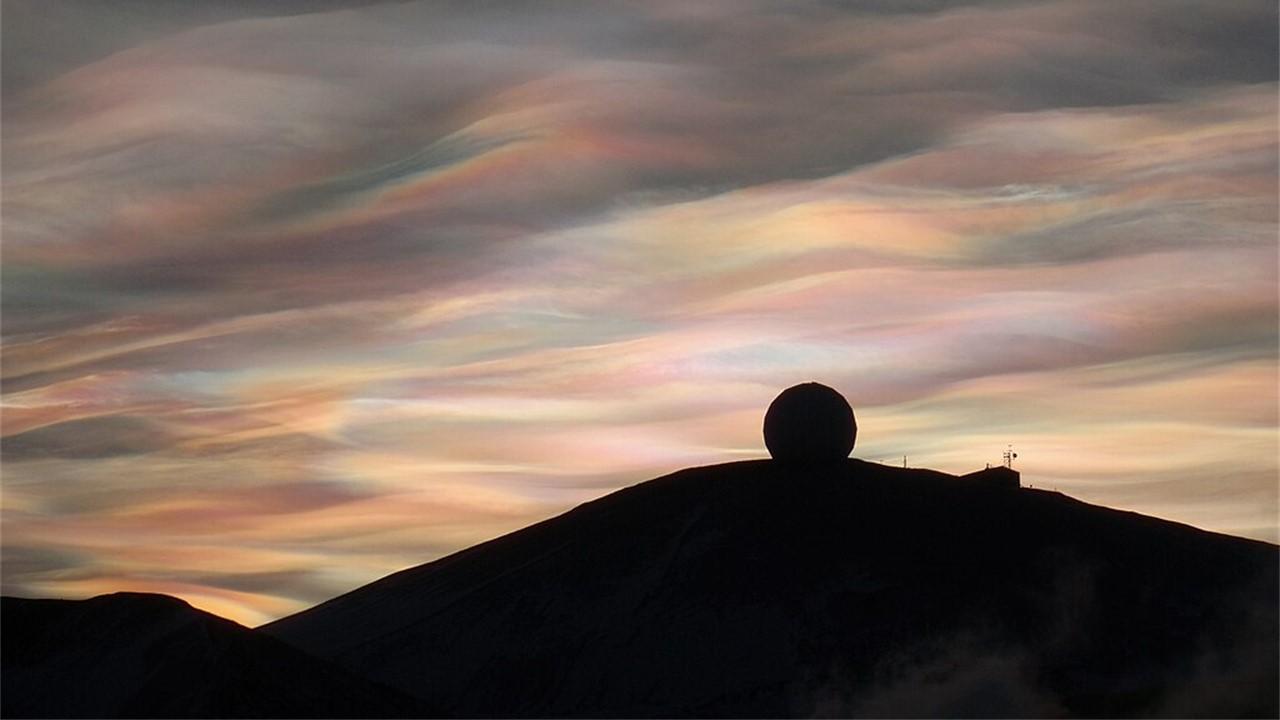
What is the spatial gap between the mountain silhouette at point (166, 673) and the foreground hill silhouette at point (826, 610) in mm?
18955

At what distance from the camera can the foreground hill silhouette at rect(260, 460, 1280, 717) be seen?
311 ft

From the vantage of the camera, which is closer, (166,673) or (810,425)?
(166,673)

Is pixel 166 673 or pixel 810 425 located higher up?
pixel 810 425

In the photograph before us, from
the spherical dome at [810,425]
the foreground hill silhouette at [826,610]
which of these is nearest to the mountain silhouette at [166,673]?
the foreground hill silhouette at [826,610]

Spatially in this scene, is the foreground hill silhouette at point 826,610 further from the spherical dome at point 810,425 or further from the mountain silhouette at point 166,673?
the mountain silhouette at point 166,673

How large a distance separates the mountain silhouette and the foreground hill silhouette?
62.2 ft

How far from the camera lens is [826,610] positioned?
103m

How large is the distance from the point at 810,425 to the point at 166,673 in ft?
154

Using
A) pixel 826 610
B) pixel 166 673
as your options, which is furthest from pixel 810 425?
pixel 166 673

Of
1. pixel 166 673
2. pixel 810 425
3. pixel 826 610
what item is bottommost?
pixel 166 673

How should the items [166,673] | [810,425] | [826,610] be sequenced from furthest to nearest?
[810,425], [826,610], [166,673]

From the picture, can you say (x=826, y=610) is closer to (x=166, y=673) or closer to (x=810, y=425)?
(x=810, y=425)

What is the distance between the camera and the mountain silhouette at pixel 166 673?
76.6m

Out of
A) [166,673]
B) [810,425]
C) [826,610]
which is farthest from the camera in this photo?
[810,425]
